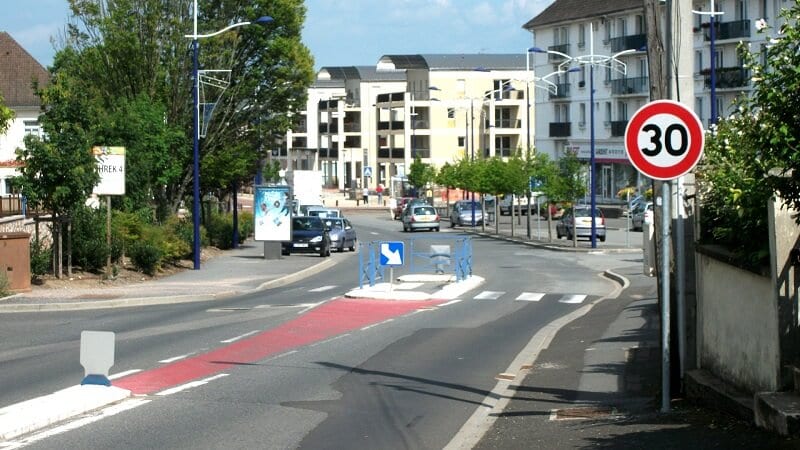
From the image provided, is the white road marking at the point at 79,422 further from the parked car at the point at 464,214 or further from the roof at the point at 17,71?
the parked car at the point at 464,214

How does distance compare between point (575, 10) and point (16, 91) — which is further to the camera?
point (575, 10)

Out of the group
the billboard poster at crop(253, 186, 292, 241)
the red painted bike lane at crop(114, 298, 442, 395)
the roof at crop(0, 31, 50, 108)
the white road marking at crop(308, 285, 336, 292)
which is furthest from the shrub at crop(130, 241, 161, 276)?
the roof at crop(0, 31, 50, 108)

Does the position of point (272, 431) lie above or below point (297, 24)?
below

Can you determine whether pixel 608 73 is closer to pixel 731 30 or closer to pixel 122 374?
pixel 731 30

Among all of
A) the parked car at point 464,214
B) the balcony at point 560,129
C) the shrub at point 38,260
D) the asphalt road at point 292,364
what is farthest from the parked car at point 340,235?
the balcony at point 560,129

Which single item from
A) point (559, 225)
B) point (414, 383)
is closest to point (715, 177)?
point (414, 383)

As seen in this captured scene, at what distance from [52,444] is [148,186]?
3342 centimetres

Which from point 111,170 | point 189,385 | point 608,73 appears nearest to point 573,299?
point 111,170

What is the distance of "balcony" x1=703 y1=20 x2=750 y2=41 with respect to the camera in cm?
7231

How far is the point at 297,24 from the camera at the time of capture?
55531 mm

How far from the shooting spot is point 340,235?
191 feet

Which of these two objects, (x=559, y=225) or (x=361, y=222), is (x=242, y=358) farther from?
(x=361, y=222)

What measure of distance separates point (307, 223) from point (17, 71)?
3219 cm

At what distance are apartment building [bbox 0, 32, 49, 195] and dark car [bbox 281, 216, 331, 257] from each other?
25663mm
